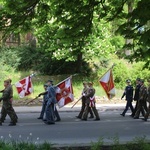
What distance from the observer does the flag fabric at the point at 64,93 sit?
15.3 meters

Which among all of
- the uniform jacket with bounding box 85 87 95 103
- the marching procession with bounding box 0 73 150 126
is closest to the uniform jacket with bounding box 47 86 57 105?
the marching procession with bounding box 0 73 150 126

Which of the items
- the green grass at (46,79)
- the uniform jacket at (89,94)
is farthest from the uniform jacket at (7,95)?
the green grass at (46,79)

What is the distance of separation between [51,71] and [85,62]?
9.36 ft

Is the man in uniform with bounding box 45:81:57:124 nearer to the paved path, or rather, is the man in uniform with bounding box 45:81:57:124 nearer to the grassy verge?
the paved path

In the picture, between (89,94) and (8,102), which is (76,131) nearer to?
(8,102)

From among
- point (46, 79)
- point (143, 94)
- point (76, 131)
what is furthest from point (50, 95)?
point (46, 79)

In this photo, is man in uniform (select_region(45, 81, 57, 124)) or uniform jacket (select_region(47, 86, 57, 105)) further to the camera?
uniform jacket (select_region(47, 86, 57, 105))

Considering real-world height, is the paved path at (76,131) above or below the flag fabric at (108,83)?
below

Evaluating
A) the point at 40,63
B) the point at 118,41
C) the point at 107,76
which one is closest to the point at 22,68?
the point at 40,63

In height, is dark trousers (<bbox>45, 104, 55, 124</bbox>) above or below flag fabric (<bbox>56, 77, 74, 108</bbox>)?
below

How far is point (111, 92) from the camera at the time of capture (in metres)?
16.3

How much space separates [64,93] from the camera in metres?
15.6

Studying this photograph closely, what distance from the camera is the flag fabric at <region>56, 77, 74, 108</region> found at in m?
15.3

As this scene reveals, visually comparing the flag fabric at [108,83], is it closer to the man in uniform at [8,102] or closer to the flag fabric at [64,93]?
the flag fabric at [64,93]
